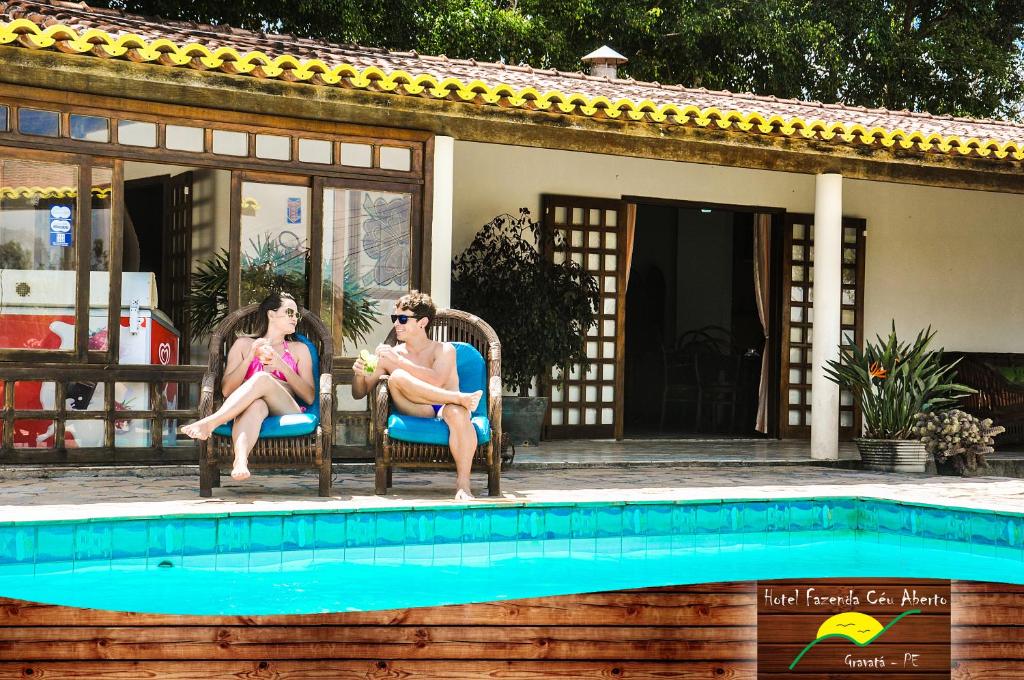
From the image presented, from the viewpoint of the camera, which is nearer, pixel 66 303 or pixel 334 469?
pixel 66 303

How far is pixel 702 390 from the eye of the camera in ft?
42.7

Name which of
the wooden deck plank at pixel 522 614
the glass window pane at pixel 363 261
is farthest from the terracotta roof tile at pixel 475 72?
the wooden deck plank at pixel 522 614

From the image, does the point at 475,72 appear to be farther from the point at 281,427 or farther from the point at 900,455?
the point at 900,455

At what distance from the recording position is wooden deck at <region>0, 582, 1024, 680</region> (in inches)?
145

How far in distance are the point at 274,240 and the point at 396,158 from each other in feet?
3.31

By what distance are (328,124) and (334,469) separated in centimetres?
228

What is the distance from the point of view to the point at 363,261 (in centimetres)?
844

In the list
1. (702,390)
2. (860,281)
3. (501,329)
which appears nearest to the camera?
(501,329)

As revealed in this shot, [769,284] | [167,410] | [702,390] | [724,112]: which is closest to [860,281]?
[769,284]

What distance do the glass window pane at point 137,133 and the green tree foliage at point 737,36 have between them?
821 cm

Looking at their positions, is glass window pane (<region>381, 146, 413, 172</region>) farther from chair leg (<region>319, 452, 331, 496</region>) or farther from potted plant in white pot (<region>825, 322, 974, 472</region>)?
potted plant in white pot (<region>825, 322, 974, 472</region>)

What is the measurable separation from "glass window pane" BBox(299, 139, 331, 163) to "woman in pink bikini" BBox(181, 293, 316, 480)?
1.60 m

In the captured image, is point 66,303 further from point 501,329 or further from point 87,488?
point 501,329

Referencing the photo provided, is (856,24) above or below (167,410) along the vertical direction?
above
